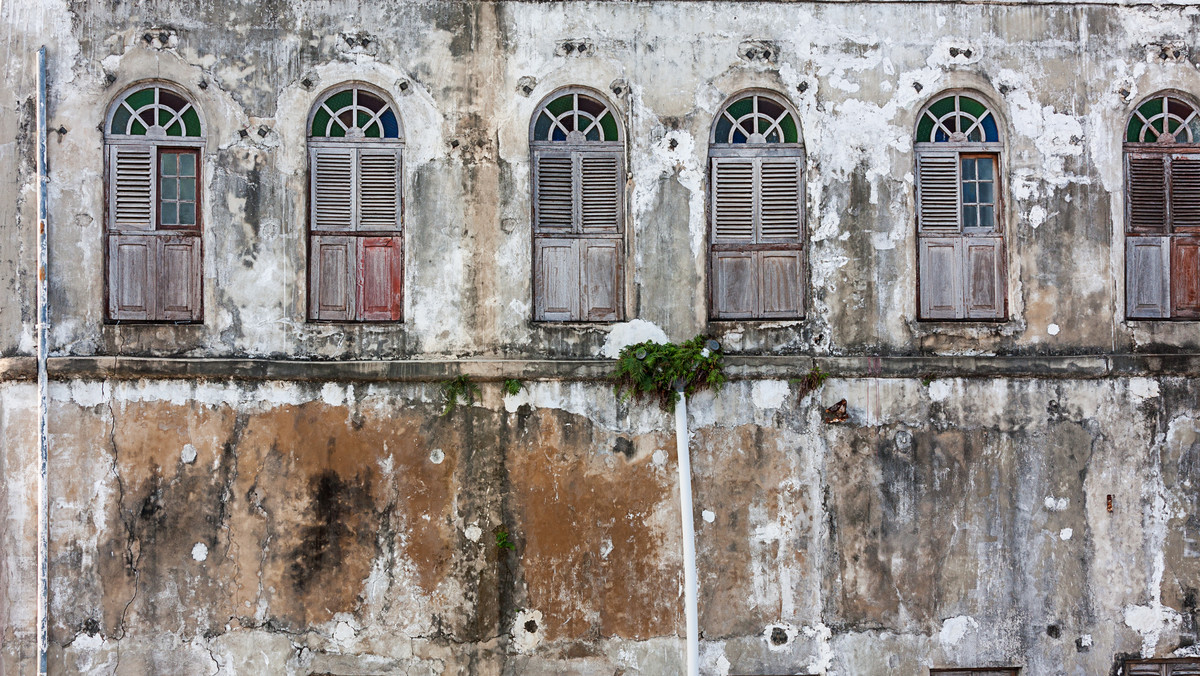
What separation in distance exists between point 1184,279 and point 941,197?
2.18 m

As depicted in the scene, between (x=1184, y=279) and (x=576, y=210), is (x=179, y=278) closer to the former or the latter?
(x=576, y=210)

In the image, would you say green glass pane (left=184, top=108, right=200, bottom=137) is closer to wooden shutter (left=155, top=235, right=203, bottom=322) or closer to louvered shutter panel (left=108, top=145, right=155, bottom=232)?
louvered shutter panel (left=108, top=145, right=155, bottom=232)

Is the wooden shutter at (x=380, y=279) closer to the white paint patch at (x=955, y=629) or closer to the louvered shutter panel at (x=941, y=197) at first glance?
the louvered shutter panel at (x=941, y=197)

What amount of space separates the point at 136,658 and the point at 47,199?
3.63 meters

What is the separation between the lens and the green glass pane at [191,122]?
6953 mm

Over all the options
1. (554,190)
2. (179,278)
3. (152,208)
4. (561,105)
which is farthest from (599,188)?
(152,208)

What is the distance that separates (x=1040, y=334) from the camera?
709 centimetres

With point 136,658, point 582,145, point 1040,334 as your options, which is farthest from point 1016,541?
point 136,658

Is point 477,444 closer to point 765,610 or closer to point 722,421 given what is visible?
point 722,421

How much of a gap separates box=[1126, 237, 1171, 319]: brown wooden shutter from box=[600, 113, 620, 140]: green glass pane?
4.40 metres

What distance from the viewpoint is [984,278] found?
718 cm

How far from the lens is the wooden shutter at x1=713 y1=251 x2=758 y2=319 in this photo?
7141mm

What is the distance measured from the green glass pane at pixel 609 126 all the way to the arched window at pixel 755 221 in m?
0.80

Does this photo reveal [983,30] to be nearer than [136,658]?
No
